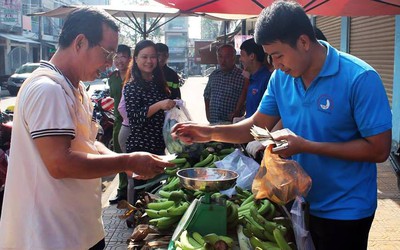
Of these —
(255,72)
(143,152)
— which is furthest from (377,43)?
(143,152)

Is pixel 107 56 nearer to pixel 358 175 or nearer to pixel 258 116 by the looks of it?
pixel 258 116

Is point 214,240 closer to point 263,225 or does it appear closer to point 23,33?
point 263,225

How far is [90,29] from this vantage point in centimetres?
192

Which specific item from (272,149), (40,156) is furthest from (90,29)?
(272,149)

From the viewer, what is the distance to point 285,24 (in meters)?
1.99

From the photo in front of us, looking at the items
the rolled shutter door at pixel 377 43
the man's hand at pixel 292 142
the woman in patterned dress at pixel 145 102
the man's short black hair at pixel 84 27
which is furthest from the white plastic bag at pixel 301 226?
the rolled shutter door at pixel 377 43

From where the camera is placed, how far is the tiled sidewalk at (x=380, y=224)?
436 cm

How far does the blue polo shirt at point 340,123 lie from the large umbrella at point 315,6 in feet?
10.1

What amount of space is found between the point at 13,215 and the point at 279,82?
5.16 ft

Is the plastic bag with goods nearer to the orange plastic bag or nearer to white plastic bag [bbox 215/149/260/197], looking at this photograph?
white plastic bag [bbox 215/149/260/197]

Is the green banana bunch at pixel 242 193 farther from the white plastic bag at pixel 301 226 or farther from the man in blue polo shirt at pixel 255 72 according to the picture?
the man in blue polo shirt at pixel 255 72

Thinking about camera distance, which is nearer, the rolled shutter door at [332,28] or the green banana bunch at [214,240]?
the green banana bunch at [214,240]

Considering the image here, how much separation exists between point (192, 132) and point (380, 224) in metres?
3.23

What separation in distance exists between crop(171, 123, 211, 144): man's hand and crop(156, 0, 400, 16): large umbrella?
276 cm
